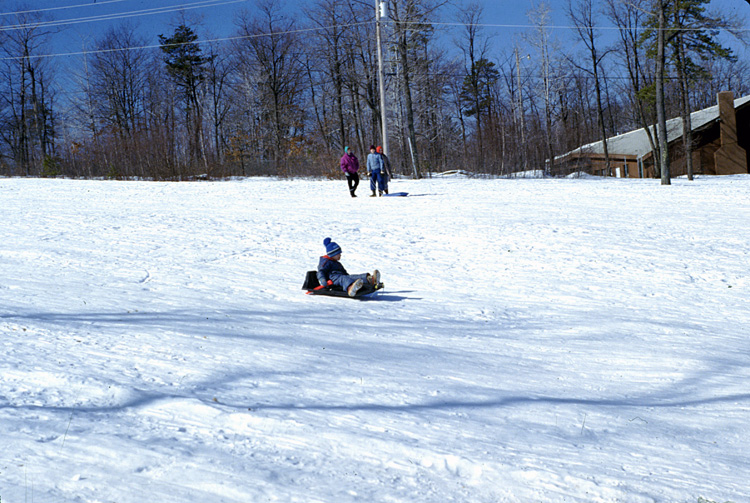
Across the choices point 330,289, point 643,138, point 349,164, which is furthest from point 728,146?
point 330,289

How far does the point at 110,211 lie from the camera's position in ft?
56.5

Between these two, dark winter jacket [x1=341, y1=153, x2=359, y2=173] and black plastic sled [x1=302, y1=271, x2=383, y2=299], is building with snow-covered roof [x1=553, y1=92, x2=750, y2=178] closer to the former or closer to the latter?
dark winter jacket [x1=341, y1=153, x2=359, y2=173]

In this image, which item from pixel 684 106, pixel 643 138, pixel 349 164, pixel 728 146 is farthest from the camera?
pixel 643 138

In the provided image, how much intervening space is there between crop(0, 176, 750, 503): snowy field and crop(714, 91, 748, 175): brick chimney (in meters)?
31.1

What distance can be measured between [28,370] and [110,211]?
539 inches

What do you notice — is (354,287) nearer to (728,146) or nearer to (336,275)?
(336,275)

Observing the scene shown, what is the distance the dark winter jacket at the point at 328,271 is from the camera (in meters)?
8.79

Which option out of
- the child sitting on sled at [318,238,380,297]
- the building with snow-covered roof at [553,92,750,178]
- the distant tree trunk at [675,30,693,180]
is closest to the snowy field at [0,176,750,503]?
the child sitting on sled at [318,238,380,297]

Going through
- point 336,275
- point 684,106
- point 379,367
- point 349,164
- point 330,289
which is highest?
point 684,106

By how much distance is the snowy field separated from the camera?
3.32 meters

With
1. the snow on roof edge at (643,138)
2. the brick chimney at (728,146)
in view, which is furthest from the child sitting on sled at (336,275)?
the brick chimney at (728,146)

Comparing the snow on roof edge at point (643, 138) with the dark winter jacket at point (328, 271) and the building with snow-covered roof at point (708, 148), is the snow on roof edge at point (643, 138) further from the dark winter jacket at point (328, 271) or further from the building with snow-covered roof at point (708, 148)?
the dark winter jacket at point (328, 271)

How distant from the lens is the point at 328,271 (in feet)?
29.1

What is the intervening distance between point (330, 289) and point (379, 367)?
3.47 meters
